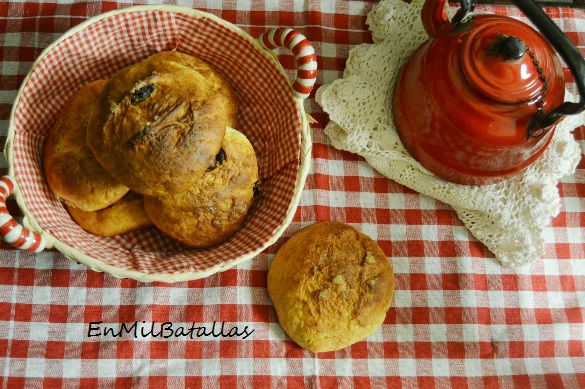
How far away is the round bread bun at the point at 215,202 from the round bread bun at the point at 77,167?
0.07 m

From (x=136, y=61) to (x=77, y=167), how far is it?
243 mm

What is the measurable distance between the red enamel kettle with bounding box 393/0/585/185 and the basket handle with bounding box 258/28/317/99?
206mm

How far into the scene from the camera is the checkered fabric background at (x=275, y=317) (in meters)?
0.99

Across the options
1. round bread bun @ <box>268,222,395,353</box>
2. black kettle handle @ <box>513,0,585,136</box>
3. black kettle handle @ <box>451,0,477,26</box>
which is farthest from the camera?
round bread bun @ <box>268,222,395,353</box>

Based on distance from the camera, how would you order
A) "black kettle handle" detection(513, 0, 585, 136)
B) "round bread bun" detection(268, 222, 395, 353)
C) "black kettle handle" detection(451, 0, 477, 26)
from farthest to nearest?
1. "round bread bun" detection(268, 222, 395, 353)
2. "black kettle handle" detection(451, 0, 477, 26)
3. "black kettle handle" detection(513, 0, 585, 136)

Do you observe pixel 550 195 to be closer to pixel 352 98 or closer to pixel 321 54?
pixel 352 98

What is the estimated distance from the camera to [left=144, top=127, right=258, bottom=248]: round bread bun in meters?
0.87

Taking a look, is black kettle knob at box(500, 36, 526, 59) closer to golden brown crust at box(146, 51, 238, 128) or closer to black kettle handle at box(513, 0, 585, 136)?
black kettle handle at box(513, 0, 585, 136)

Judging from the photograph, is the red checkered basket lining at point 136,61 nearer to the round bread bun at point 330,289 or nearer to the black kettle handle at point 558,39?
the round bread bun at point 330,289

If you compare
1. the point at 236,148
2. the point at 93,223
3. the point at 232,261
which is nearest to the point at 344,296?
the point at 232,261

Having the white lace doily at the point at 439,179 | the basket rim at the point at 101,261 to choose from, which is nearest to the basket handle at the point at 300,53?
the basket rim at the point at 101,261

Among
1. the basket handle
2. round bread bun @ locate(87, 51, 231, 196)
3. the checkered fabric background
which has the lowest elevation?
the checkered fabric background

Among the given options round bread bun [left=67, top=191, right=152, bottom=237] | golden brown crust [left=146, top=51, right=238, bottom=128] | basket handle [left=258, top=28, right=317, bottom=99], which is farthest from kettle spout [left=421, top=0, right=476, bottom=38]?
round bread bun [left=67, top=191, right=152, bottom=237]

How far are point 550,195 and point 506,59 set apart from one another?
14.1 inches
